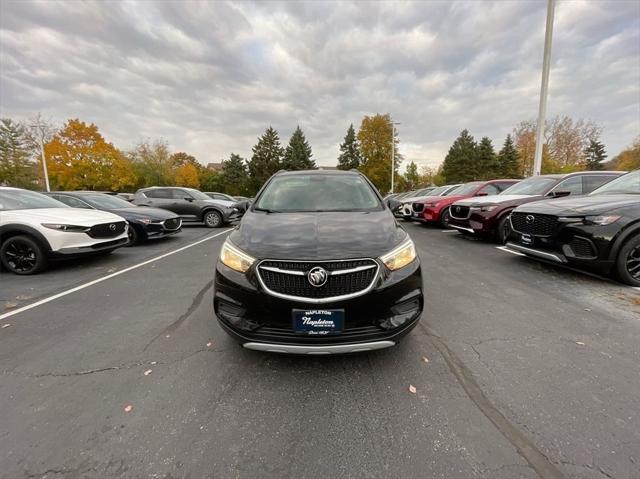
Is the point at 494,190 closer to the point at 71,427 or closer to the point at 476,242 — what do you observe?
the point at 476,242

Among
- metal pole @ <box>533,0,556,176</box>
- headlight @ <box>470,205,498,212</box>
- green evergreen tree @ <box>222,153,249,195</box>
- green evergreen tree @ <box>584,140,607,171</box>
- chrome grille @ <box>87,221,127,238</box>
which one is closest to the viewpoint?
chrome grille @ <box>87,221,127,238</box>

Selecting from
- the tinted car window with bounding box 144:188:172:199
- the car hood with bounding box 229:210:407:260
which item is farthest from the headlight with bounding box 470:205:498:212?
the tinted car window with bounding box 144:188:172:199

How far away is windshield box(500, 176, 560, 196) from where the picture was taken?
678cm

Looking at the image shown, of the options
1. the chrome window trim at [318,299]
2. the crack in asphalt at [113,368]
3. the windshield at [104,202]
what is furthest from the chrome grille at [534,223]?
the windshield at [104,202]

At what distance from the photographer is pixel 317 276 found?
78.5 inches

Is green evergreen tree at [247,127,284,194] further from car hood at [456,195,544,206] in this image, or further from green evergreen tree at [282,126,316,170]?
car hood at [456,195,544,206]

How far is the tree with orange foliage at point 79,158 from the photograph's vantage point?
106 feet

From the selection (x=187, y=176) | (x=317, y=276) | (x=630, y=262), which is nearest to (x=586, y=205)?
(x=630, y=262)

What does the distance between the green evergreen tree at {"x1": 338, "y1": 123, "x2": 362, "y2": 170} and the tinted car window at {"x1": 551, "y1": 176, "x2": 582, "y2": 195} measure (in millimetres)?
44372

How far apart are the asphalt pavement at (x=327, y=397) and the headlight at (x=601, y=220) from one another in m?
1.00

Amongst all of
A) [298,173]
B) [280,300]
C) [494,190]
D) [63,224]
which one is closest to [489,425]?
[280,300]

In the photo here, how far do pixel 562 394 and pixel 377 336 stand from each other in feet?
4.33

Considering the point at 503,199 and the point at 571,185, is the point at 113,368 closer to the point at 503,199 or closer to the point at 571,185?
the point at 503,199

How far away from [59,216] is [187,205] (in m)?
7.45
